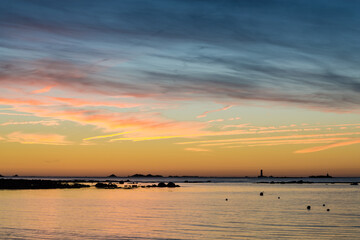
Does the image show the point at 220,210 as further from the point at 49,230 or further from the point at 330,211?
the point at 49,230

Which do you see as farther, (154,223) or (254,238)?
(154,223)

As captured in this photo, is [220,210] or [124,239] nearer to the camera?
[124,239]

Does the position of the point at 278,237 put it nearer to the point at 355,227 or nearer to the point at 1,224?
the point at 355,227

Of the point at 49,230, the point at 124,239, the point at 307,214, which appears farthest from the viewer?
the point at 307,214

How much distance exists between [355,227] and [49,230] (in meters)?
29.5

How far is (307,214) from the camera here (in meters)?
57.8

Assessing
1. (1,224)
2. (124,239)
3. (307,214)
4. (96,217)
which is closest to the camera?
(124,239)

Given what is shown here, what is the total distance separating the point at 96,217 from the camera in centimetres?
5191

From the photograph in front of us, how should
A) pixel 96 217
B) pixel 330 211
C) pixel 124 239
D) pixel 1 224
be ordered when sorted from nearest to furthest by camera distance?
pixel 124 239, pixel 1 224, pixel 96 217, pixel 330 211

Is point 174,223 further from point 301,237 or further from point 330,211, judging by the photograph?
point 330,211

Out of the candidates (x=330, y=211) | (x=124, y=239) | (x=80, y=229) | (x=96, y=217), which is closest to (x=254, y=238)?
(x=124, y=239)

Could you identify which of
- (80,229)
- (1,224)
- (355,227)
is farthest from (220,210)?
(1,224)

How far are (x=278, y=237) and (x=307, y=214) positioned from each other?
21.1 metres

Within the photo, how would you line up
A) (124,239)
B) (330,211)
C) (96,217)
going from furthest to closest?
(330,211), (96,217), (124,239)
